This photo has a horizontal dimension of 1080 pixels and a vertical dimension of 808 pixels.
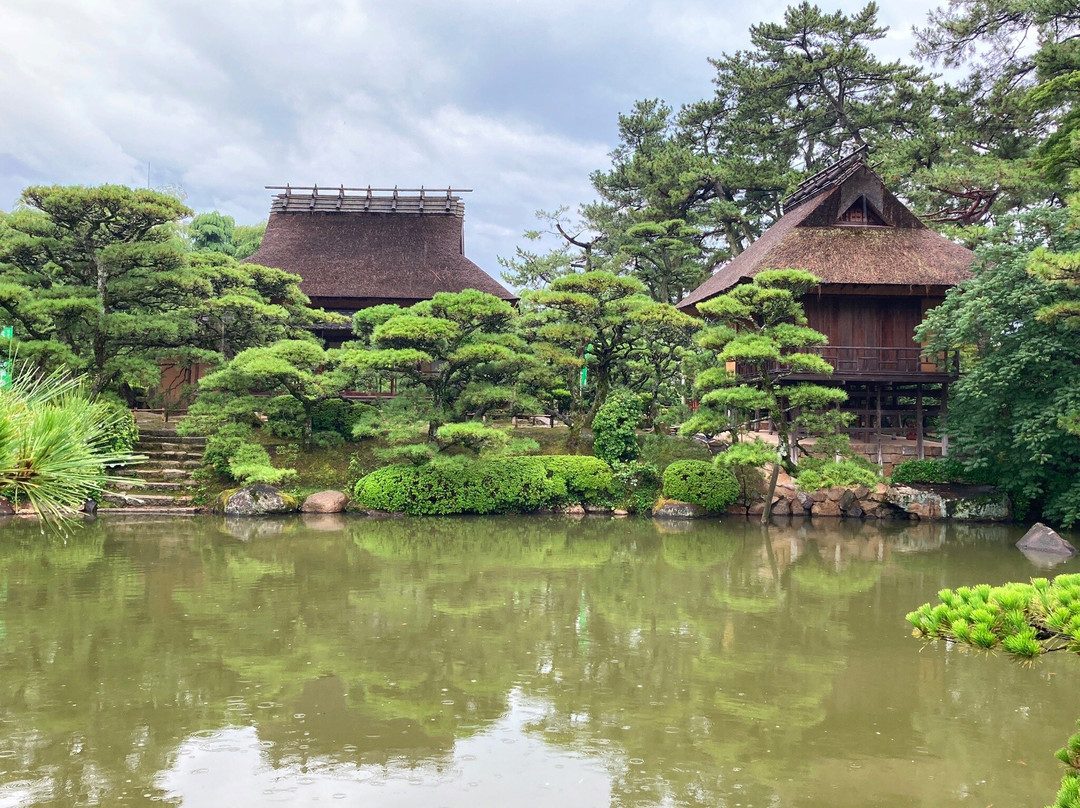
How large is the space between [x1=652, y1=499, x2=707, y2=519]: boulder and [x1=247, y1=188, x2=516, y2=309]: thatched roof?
10.7 m

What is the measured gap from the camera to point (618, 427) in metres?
21.0

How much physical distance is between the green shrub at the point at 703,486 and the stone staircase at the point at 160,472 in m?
10.8

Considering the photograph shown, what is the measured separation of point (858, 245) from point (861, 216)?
4.76 ft

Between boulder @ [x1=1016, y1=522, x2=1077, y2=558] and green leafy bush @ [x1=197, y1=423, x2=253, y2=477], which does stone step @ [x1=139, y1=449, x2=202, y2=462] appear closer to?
green leafy bush @ [x1=197, y1=423, x2=253, y2=477]

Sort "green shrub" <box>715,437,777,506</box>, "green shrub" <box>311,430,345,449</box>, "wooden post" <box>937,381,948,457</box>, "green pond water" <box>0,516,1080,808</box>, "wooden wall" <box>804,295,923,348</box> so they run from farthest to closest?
1. "wooden wall" <box>804,295,923,348</box>
2. "green shrub" <box>311,430,345,449</box>
3. "wooden post" <box>937,381,948,457</box>
4. "green shrub" <box>715,437,777,506</box>
5. "green pond water" <box>0,516,1080,808</box>

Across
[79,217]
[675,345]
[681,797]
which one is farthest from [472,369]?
[681,797]

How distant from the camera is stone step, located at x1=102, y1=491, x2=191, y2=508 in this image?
18828 millimetres

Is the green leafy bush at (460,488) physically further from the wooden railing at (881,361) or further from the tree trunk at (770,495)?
the wooden railing at (881,361)

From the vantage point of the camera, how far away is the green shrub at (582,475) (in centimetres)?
1986

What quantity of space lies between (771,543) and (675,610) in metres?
6.09

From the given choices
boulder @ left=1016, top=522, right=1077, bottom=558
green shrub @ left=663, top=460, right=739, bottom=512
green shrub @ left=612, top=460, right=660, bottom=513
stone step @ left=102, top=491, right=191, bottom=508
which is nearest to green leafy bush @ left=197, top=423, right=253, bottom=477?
stone step @ left=102, top=491, right=191, bottom=508

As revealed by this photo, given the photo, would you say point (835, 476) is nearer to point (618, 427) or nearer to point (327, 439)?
point (618, 427)

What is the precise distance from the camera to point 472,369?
21.0 meters

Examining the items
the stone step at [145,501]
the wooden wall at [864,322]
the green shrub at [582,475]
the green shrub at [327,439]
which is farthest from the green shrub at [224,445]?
the wooden wall at [864,322]
